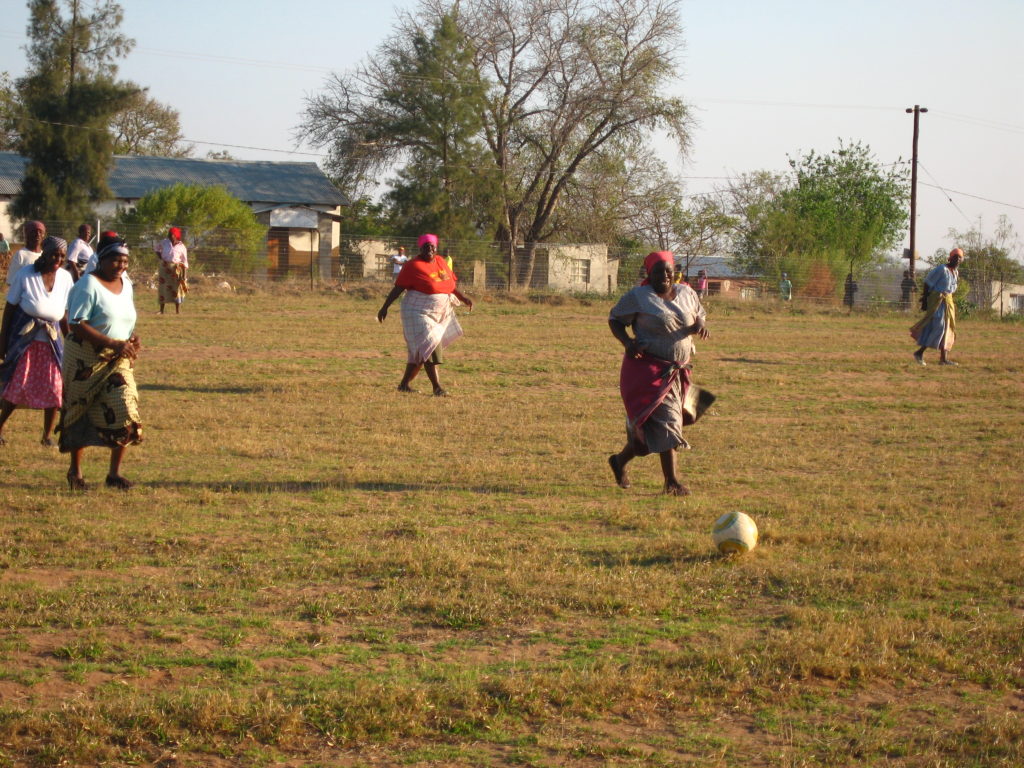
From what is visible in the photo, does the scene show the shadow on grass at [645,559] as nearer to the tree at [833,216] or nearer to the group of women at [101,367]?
the group of women at [101,367]

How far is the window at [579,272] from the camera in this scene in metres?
43.4

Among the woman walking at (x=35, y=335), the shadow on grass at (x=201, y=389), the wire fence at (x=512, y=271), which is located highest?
the wire fence at (x=512, y=271)

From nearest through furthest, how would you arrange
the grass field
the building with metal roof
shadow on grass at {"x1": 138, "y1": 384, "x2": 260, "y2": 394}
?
the grass field < shadow on grass at {"x1": 138, "y1": 384, "x2": 260, "y2": 394} < the building with metal roof

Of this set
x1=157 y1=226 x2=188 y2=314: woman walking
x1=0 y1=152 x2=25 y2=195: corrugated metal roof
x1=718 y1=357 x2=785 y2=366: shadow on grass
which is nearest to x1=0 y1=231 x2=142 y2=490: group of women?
x1=718 y1=357 x2=785 y2=366: shadow on grass

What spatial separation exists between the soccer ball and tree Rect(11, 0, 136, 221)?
123 ft

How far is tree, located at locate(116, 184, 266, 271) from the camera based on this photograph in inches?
1364

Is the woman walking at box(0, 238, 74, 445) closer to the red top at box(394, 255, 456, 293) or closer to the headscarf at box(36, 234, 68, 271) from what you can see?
the headscarf at box(36, 234, 68, 271)

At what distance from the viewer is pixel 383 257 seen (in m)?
40.1

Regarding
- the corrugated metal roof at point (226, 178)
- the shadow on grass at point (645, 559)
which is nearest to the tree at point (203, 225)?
the corrugated metal roof at point (226, 178)

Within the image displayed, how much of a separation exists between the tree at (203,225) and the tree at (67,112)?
3316mm

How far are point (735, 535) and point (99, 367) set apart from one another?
14.4 feet

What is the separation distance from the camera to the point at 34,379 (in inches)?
371

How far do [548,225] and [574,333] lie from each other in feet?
90.7

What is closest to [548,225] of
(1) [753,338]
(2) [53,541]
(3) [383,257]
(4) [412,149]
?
(4) [412,149]
